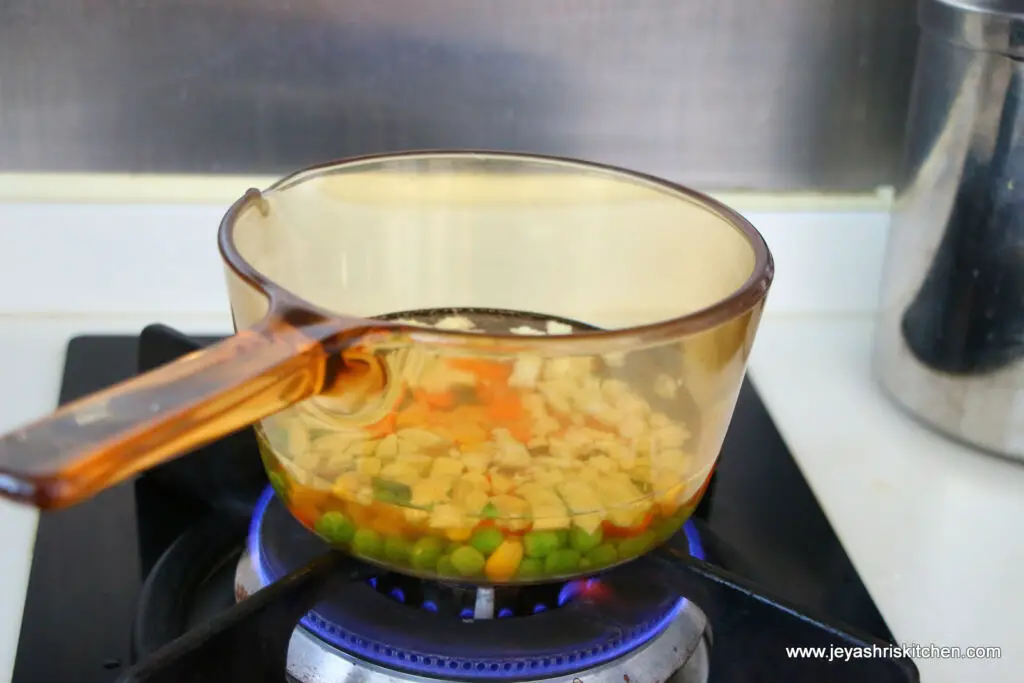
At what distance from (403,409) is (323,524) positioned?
0.07 m

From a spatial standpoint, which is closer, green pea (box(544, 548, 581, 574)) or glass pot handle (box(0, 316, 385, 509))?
glass pot handle (box(0, 316, 385, 509))

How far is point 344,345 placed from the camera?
315 mm

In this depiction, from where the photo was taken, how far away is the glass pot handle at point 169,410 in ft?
0.82

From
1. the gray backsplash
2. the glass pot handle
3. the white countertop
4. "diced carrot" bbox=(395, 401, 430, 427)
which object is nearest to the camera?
the glass pot handle

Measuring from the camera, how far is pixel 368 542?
1.29 ft

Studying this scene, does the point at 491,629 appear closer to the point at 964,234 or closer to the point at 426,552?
the point at 426,552

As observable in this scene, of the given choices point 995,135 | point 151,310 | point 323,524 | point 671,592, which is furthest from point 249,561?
point 995,135

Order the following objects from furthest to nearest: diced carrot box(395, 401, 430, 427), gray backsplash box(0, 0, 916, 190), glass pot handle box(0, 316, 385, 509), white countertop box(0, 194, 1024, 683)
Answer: gray backsplash box(0, 0, 916, 190)
white countertop box(0, 194, 1024, 683)
diced carrot box(395, 401, 430, 427)
glass pot handle box(0, 316, 385, 509)

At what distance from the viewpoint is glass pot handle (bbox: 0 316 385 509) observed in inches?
9.8

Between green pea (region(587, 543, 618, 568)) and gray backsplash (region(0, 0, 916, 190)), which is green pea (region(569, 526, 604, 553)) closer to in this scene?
green pea (region(587, 543, 618, 568))

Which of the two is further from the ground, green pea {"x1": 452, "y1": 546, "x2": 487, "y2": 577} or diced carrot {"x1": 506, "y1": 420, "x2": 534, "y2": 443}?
diced carrot {"x1": 506, "y1": 420, "x2": 534, "y2": 443}

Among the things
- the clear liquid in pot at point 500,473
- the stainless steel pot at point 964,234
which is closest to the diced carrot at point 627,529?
the clear liquid in pot at point 500,473

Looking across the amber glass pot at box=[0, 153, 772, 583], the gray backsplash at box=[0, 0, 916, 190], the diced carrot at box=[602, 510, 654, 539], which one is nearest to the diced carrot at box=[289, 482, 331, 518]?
the amber glass pot at box=[0, 153, 772, 583]

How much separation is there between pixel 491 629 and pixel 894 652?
148 millimetres
